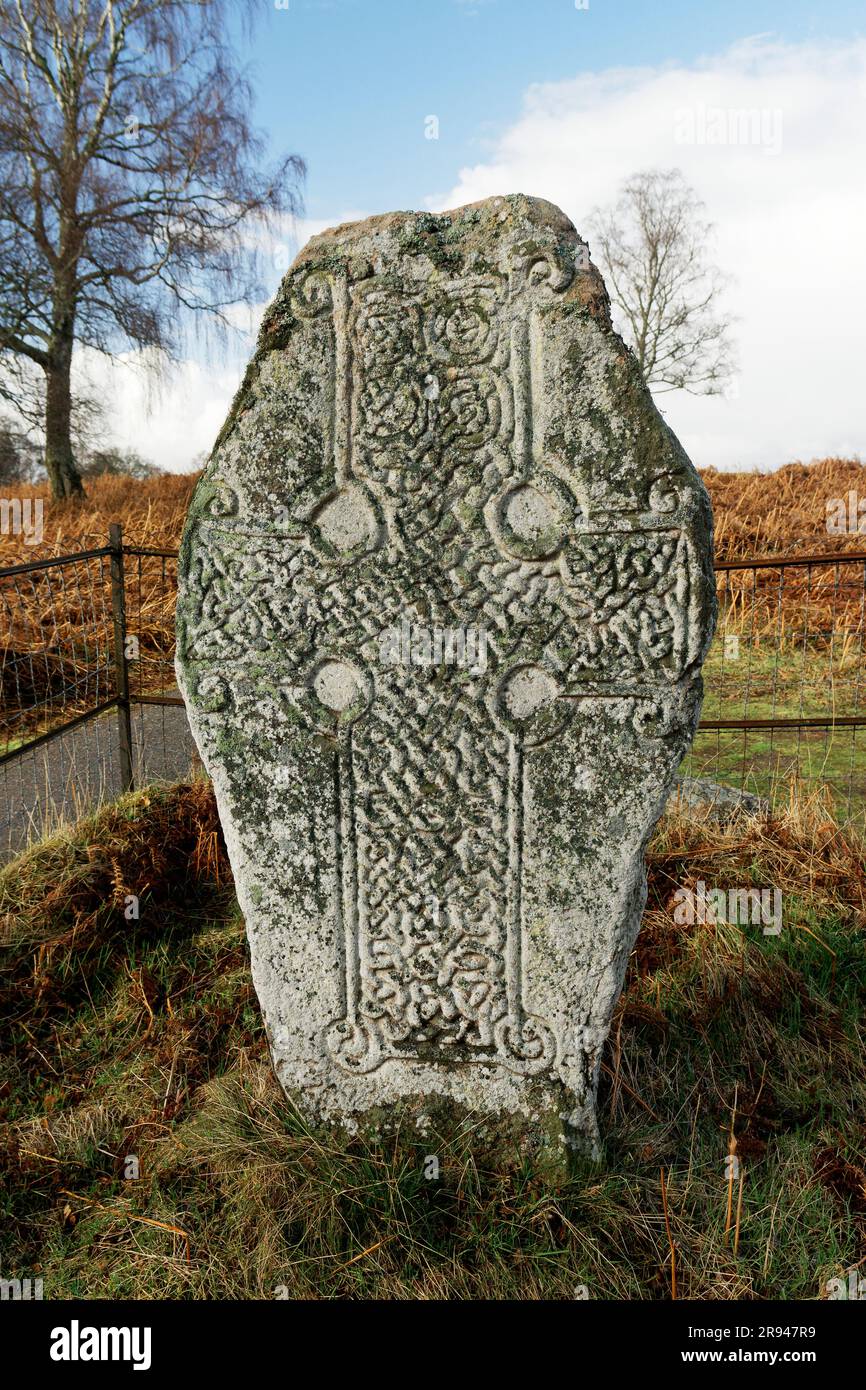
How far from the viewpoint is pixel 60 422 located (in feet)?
46.4

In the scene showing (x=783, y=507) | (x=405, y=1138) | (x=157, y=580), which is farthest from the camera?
(x=783, y=507)

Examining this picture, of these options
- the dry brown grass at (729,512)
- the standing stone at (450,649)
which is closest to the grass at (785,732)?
the dry brown grass at (729,512)

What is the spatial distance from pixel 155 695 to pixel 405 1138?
4.89 meters

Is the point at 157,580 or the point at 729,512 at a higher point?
the point at 729,512

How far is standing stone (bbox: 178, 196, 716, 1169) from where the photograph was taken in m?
2.04

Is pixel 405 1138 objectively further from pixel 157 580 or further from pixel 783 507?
pixel 783 507

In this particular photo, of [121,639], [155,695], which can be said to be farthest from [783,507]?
[121,639]

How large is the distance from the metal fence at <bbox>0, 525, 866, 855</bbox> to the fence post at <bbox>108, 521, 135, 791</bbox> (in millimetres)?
11

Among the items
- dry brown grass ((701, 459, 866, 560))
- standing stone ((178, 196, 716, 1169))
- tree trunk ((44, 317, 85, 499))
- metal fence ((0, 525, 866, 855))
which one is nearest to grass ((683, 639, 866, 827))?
metal fence ((0, 525, 866, 855))

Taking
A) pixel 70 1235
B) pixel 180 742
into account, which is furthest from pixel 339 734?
pixel 180 742

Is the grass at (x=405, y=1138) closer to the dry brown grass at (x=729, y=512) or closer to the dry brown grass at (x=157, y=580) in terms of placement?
the dry brown grass at (x=157, y=580)

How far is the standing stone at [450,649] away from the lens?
80.4 inches

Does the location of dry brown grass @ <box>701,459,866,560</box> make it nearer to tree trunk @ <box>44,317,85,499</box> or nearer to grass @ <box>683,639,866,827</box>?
grass @ <box>683,639,866,827</box>

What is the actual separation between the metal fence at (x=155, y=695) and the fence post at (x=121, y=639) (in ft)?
0.03
